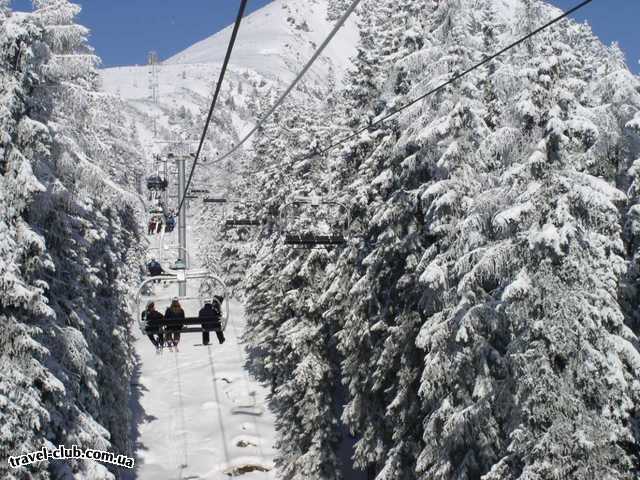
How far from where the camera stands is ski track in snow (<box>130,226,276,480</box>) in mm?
39281

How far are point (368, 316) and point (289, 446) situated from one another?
11237 mm

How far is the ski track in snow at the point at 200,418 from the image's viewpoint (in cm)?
3928

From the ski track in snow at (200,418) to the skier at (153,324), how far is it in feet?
80.3

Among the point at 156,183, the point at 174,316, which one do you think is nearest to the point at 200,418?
the point at 156,183

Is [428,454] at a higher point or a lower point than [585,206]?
lower

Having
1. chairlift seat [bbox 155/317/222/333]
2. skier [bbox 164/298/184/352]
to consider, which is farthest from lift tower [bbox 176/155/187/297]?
chairlift seat [bbox 155/317/222/333]

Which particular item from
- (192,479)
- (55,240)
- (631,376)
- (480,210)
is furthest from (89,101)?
(192,479)

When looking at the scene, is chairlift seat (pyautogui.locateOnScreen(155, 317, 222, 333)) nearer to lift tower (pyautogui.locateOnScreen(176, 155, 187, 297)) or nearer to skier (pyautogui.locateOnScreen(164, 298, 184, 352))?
skier (pyautogui.locateOnScreen(164, 298, 184, 352))

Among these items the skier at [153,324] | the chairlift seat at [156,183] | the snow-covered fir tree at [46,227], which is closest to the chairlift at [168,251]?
the skier at [153,324]

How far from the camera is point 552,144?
1466 centimetres

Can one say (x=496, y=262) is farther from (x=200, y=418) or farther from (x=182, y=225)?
(x=200, y=418)

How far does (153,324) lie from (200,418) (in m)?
34.3

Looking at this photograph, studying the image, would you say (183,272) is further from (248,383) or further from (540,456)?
(248,383)

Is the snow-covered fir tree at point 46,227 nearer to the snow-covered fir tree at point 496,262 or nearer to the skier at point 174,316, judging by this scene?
the skier at point 174,316
